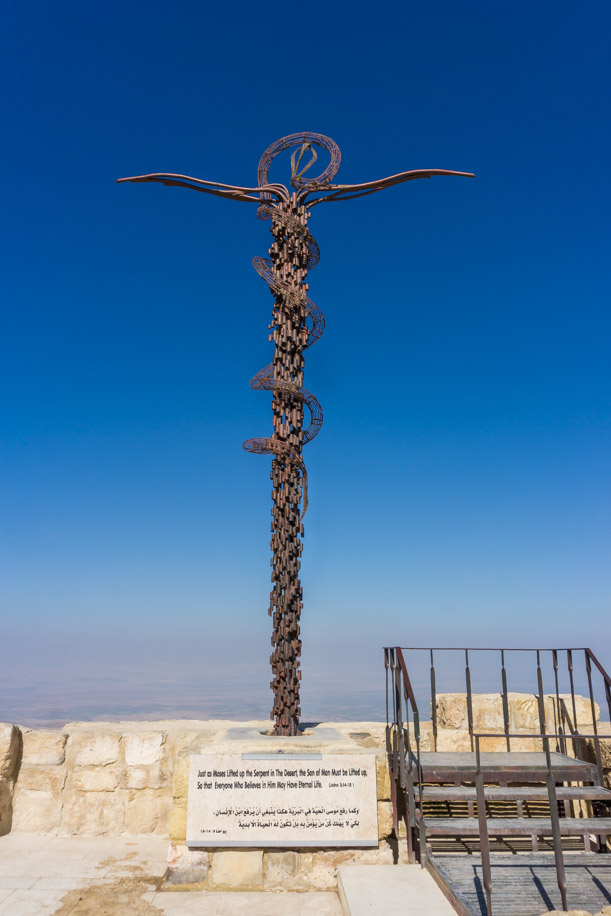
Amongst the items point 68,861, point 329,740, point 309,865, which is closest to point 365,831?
point 309,865

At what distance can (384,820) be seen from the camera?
6207mm

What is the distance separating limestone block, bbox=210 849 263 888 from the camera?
5.94 m

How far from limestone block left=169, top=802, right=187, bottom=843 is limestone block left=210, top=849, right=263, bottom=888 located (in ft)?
→ 1.19

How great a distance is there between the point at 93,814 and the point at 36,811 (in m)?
0.69

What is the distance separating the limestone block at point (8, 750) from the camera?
7570mm


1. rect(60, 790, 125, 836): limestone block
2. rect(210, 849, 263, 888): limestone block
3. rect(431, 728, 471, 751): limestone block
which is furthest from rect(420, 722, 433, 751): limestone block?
rect(60, 790, 125, 836): limestone block

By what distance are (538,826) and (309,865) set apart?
2.19m

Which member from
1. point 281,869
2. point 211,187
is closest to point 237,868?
point 281,869

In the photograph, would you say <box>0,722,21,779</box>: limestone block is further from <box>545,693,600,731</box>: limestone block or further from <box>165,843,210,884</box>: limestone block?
<box>545,693,600,731</box>: limestone block

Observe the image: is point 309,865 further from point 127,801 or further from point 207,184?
point 207,184

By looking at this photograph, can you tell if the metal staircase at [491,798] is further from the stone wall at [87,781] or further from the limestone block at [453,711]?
the stone wall at [87,781]

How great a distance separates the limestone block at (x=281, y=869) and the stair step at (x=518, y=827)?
137cm

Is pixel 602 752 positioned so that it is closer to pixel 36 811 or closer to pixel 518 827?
pixel 518 827

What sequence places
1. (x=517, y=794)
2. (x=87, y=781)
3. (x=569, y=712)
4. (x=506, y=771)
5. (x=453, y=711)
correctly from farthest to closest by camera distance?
(x=453, y=711), (x=569, y=712), (x=87, y=781), (x=506, y=771), (x=517, y=794)
